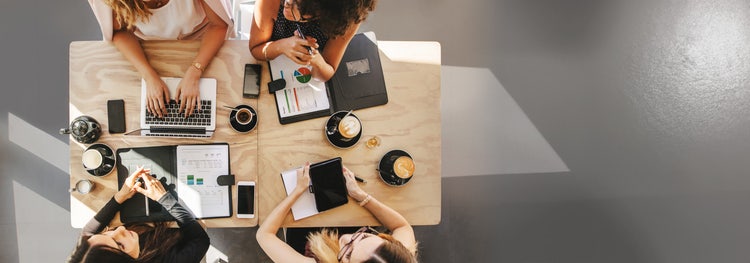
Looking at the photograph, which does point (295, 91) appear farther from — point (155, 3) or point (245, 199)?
point (155, 3)

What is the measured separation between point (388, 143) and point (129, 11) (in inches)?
40.9

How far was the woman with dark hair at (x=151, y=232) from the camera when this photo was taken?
4.98ft

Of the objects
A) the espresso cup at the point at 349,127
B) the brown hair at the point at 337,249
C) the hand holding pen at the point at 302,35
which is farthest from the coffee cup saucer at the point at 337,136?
the brown hair at the point at 337,249

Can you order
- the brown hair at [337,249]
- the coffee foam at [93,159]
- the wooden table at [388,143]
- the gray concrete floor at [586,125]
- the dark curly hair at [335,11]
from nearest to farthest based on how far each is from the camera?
the dark curly hair at [335,11] → the brown hair at [337,249] → the coffee foam at [93,159] → the wooden table at [388,143] → the gray concrete floor at [586,125]

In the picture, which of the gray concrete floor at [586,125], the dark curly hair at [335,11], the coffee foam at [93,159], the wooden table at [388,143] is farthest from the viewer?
the gray concrete floor at [586,125]

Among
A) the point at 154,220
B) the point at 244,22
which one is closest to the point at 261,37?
the point at 244,22

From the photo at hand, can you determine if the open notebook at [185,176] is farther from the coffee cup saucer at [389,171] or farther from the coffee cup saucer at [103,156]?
the coffee cup saucer at [389,171]

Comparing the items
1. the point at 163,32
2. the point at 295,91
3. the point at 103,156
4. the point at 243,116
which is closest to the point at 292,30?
the point at 295,91

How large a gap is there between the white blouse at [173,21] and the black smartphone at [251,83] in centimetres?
30

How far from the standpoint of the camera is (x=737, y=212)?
8.43 feet

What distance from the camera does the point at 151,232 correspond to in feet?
5.22

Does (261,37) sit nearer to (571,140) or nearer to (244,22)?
(244,22)

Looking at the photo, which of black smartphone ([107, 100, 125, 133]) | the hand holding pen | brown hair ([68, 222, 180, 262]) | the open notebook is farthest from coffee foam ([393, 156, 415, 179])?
black smartphone ([107, 100, 125, 133])

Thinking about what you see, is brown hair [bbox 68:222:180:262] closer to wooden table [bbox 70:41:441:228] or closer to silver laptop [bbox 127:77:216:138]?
wooden table [bbox 70:41:441:228]
